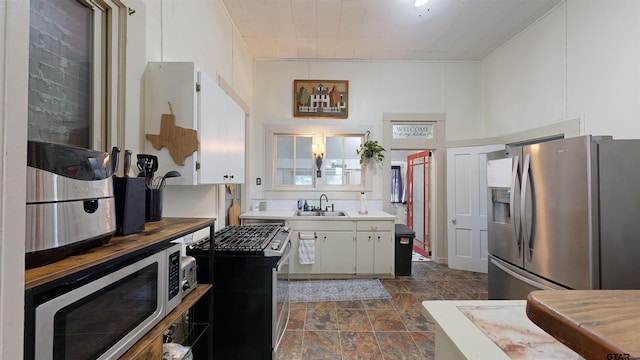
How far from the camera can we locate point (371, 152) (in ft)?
13.0

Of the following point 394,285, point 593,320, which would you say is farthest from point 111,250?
point 394,285

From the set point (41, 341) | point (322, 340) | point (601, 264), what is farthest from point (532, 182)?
point (41, 341)

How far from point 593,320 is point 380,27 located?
3.60 meters

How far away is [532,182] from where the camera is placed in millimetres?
2045

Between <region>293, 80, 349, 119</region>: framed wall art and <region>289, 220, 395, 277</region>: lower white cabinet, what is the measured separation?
5.78 ft

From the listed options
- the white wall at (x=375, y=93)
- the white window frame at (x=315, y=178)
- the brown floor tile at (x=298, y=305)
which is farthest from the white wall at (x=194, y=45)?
the brown floor tile at (x=298, y=305)

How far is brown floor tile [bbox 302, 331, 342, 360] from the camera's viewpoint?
1976 millimetres

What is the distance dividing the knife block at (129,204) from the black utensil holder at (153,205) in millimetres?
233

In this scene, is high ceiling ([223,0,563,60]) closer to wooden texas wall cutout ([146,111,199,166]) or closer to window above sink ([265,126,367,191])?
window above sink ([265,126,367,191])

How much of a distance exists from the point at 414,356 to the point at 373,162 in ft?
8.80

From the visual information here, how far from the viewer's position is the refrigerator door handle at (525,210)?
6.76 feet

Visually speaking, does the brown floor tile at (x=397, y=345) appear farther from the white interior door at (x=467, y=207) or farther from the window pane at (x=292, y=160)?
the window pane at (x=292, y=160)

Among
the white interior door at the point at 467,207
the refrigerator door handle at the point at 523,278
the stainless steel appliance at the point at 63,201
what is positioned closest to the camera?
the stainless steel appliance at the point at 63,201

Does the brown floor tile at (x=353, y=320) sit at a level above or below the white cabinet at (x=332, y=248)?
below
